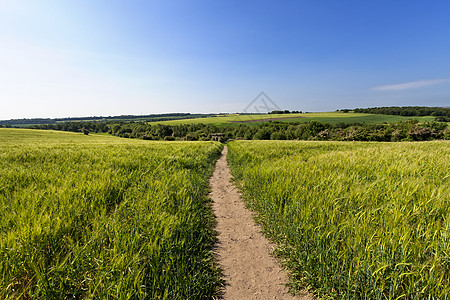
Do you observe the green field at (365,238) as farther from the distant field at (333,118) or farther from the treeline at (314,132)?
the distant field at (333,118)

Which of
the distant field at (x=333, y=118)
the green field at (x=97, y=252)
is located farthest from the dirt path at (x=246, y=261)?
the distant field at (x=333, y=118)

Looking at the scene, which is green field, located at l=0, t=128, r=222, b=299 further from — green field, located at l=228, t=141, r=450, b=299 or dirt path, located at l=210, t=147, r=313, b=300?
green field, located at l=228, t=141, r=450, b=299

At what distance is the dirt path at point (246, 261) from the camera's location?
2.50 metres

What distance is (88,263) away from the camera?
215cm

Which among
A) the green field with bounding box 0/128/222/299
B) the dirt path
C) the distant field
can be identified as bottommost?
the dirt path

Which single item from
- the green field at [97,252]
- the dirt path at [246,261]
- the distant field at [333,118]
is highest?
the distant field at [333,118]

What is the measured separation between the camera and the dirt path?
98.3 inches

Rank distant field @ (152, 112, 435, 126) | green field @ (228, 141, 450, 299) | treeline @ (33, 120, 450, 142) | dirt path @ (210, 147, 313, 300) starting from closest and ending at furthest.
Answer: green field @ (228, 141, 450, 299), dirt path @ (210, 147, 313, 300), treeline @ (33, 120, 450, 142), distant field @ (152, 112, 435, 126)

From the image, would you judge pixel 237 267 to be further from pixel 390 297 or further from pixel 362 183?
pixel 362 183

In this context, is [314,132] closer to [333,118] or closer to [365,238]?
[333,118]

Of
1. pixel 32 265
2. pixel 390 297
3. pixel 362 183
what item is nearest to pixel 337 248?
pixel 390 297

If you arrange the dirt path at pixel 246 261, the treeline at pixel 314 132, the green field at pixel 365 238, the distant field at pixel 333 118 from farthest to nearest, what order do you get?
the distant field at pixel 333 118 < the treeline at pixel 314 132 < the dirt path at pixel 246 261 < the green field at pixel 365 238

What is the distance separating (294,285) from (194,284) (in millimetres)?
1414

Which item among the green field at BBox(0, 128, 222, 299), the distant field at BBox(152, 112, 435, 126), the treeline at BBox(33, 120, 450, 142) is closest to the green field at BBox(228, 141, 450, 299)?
the green field at BBox(0, 128, 222, 299)
